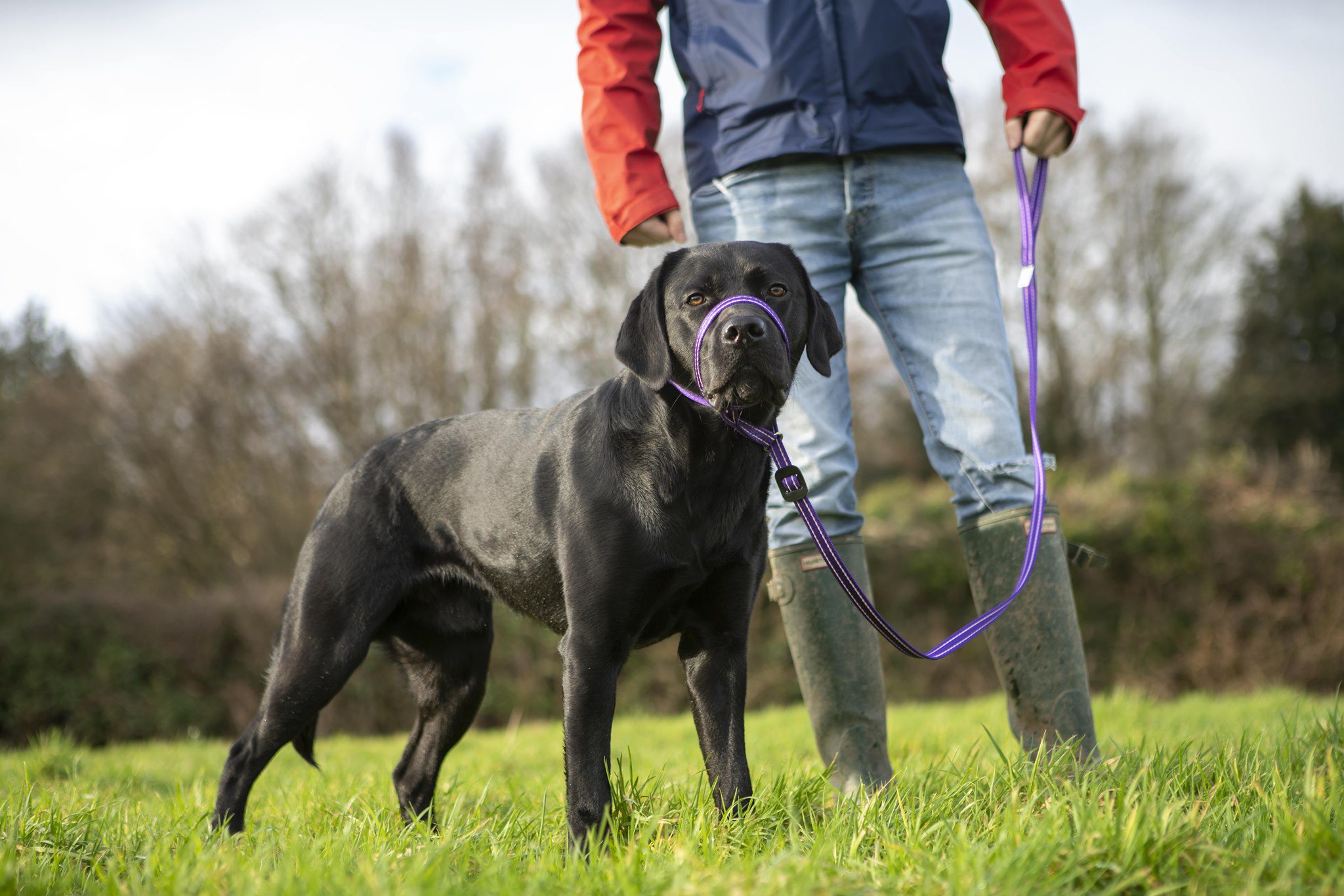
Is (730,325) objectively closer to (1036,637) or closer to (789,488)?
(789,488)

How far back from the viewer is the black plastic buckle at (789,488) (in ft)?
7.97

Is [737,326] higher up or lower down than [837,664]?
higher up

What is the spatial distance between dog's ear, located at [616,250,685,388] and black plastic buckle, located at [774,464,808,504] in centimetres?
37

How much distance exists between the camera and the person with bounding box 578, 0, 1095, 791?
2846 millimetres

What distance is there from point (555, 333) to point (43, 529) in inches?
311

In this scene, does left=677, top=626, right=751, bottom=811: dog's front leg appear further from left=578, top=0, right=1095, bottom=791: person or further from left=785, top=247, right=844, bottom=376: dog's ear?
left=785, top=247, right=844, bottom=376: dog's ear

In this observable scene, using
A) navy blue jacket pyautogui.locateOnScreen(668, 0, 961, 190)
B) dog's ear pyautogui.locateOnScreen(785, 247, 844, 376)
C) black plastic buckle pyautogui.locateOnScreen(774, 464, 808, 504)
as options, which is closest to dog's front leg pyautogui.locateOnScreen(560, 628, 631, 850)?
black plastic buckle pyautogui.locateOnScreen(774, 464, 808, 504)

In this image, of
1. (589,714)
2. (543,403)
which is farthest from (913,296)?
(543,403)

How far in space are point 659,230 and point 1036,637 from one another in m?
1.63

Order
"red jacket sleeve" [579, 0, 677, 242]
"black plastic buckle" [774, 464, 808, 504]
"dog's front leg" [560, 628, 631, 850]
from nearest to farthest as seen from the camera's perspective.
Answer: "dog's front leg" [560, 628, 631, 850]
"black plastic buckle" [774, 464, 808, 504]
"red jacket sleeve" [579, 0, 677, 242]

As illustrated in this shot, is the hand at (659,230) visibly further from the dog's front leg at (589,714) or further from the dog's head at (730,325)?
the dog's front leg at (589,714)

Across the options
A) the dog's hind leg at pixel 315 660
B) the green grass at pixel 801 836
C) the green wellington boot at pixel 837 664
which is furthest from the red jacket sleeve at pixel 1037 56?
the dog's hind leg at pixel 315 660

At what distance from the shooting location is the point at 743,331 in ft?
7.69

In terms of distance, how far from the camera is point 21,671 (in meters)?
9.27
